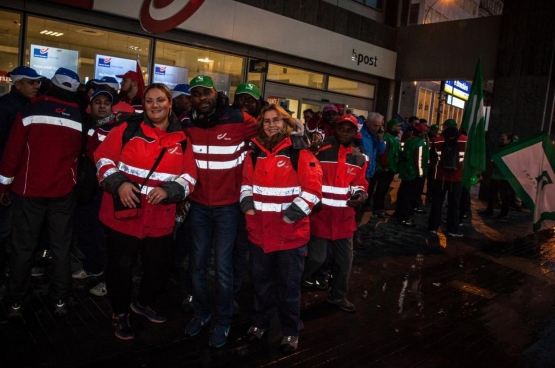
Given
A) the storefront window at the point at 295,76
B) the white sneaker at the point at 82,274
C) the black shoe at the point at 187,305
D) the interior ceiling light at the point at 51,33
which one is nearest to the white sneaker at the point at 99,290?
the white sneaker at the point at 82,274

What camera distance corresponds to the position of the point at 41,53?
920 cm

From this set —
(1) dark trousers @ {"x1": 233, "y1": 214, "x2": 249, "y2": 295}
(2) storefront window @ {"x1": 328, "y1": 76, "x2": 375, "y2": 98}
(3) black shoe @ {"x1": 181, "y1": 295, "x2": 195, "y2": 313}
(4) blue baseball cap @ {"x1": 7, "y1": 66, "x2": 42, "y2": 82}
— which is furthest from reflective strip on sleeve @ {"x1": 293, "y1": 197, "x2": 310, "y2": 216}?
(2) storefront window @ {"x1": 328, "y1": 76, "x2": 375, "y2": 98}

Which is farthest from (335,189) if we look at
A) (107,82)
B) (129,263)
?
(107,82)

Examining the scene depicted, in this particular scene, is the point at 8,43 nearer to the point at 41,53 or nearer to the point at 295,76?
the point at 41,53

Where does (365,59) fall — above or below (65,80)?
above

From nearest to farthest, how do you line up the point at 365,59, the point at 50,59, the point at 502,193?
the point at 50,59 → the point at 502,193 → the point at 365,59

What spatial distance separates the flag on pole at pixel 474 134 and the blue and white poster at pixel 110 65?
7.11 metres

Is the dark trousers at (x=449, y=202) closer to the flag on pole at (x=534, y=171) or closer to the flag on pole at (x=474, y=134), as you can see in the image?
the flag on pole at (x=474, y=134)

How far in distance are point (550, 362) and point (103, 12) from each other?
971 cm

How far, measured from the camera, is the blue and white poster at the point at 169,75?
36.0ft

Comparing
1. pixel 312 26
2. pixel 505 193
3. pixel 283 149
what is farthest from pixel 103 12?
pixel 505 193

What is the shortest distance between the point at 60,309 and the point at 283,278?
204 cm

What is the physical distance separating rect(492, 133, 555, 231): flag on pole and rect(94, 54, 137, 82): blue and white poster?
26.1 ft

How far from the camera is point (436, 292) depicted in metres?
5.60
